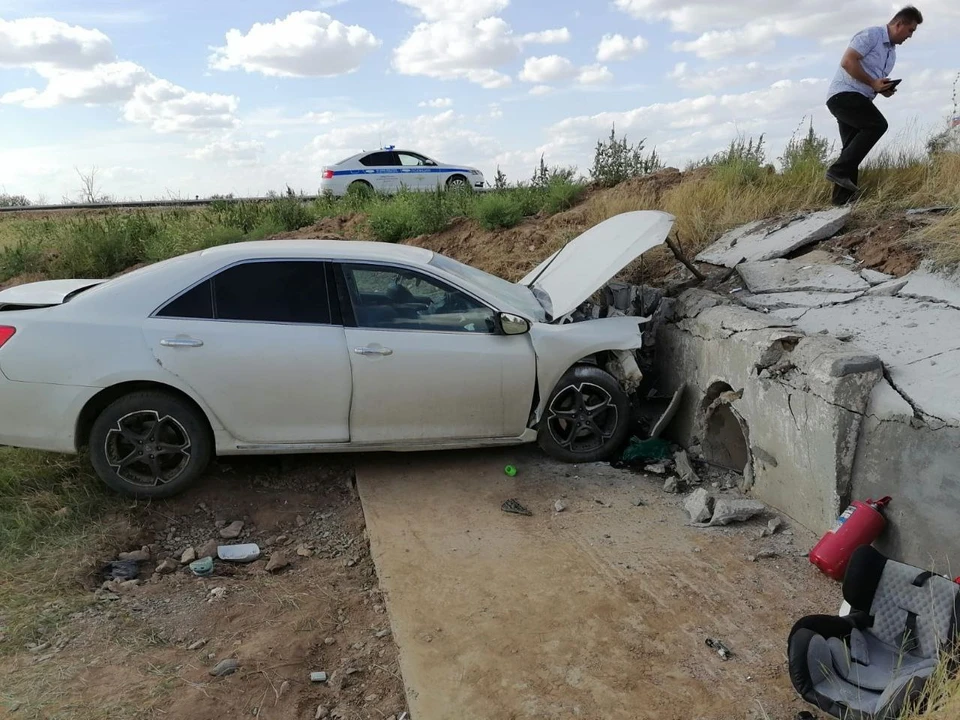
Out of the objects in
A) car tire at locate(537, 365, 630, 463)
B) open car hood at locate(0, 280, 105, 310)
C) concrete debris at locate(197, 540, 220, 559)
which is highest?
open car hood at locate(0, 280, 105, 310)

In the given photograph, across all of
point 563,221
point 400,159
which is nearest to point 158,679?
point 563,221

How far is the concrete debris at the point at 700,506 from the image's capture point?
4508 millimetres

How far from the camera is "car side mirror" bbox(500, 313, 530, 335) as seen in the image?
4805mm

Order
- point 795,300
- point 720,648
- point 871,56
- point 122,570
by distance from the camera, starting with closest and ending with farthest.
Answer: point 720,648 < point 122,570 < point 795,300 < point 871,56

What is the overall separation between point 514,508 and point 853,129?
499 cm

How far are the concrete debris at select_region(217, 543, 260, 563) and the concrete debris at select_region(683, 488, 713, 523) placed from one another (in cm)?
257

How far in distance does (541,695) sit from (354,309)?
2.57 m

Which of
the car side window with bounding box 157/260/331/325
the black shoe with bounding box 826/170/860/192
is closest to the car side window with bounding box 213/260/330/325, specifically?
the car side window with bounding box 157/260/331/325

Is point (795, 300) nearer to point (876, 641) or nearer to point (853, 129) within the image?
point (853, 129)

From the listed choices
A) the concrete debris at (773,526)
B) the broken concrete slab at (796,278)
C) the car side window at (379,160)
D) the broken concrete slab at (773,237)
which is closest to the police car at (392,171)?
the car side window at (379,160)

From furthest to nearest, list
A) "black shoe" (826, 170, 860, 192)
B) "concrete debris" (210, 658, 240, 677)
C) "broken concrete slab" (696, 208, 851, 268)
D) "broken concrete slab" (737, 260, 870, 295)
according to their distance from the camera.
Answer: "black shoe" (826, 170, 860, 192) < "broken concrete slab" (696, 208, 851, 268) < "broken concrete slab" (737, 260, 870, 295) < "concrete debris" (210, 658, 240, 677)

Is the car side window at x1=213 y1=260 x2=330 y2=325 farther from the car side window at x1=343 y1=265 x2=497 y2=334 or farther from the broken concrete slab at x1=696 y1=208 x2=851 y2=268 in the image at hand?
the broken concrete slab at x1=696 y1=208 x2=851 y2=268

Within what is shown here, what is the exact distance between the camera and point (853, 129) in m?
6.94

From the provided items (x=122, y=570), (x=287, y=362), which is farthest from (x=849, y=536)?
(x=122, y=570)
